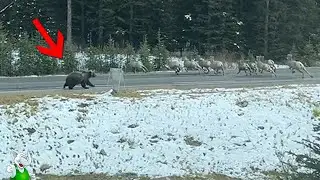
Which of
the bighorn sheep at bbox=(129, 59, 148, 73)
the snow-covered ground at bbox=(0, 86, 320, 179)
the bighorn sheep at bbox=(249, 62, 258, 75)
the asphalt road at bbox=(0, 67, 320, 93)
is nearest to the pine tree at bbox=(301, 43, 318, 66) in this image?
the asphalt road at bbox=(0, 67, 320, 93)

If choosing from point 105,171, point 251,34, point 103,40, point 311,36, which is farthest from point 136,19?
point 105,171

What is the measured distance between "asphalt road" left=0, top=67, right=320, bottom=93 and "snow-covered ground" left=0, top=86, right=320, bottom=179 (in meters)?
3.58

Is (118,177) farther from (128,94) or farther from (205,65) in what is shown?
(205,65)

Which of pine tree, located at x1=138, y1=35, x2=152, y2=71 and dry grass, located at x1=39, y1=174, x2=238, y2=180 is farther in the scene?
pine tree, located at x1=138, y1=35, x2=152, y2=71

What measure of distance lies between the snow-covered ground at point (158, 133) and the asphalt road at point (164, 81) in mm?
3578

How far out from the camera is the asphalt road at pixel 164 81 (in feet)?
71.7

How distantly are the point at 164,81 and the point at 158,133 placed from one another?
32.1 ft

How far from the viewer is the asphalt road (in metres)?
21.8

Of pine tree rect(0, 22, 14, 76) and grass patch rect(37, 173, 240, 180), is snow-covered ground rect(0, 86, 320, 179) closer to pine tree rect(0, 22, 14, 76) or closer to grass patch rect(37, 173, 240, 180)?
grass patch rect(37, 173, 240, 180)

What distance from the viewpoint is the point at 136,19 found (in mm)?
48562

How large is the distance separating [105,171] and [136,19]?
1403 inches

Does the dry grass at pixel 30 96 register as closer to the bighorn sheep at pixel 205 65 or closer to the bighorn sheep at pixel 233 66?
the bighorn sheep at pixel 205 65

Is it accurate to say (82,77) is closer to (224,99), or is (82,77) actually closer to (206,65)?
(224,99)

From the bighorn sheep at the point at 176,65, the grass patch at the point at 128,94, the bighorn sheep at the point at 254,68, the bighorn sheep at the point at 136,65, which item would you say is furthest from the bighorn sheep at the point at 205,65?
the grass patch at the point at 128,94
